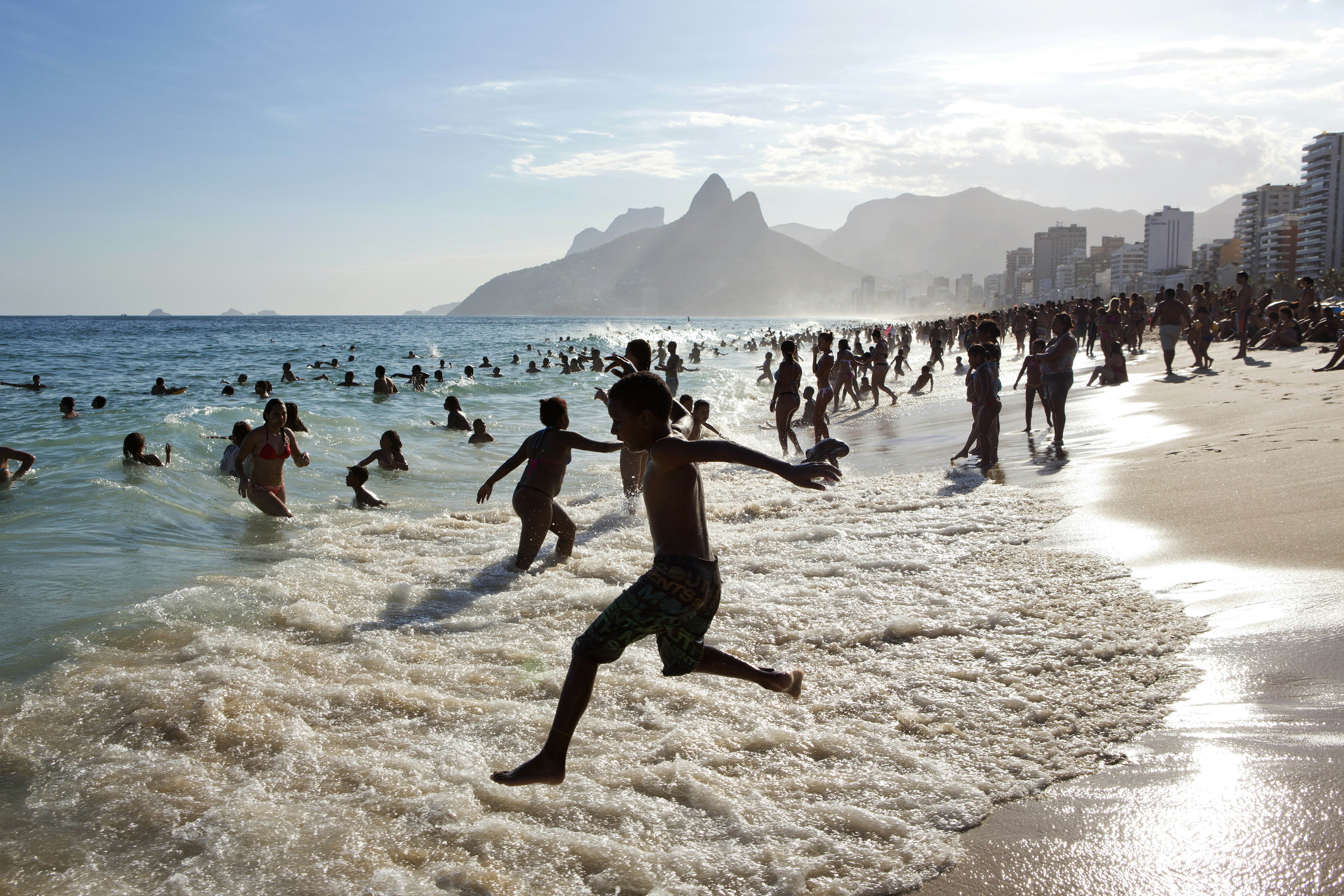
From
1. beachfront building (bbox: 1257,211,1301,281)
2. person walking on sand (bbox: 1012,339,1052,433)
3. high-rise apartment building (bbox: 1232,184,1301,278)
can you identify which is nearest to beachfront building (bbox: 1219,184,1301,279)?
high-rise apartment building (bbox: 1232,184,1301,278)

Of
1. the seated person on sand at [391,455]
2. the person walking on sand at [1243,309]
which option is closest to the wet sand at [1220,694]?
the seated person on sand at [391,455]

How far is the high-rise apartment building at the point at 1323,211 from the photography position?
92.2m

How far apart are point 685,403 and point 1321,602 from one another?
28.7ft

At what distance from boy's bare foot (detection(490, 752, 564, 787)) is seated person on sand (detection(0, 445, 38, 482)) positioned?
394 inches

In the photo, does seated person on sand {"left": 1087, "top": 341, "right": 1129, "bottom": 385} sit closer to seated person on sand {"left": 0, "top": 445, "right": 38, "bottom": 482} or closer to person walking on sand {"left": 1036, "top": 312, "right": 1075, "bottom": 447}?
person walking on sand {"left": 1036, "top": 312, "right": 1075, "bottom": 447}

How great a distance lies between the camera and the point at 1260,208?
481 ft

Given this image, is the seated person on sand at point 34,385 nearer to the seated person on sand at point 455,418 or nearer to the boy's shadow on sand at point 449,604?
the seated person on sand at point 455,418

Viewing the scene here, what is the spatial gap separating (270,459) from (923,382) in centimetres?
1760

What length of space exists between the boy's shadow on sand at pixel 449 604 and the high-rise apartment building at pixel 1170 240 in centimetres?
18149

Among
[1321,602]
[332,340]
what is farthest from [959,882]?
[332,340]

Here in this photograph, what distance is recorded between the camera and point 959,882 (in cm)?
279

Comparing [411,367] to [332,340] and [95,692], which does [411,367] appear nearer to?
[332,340]

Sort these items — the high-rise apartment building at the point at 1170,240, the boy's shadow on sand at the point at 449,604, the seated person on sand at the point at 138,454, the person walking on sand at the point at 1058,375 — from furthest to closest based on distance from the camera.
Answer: the high-rise apartment building at the point at 1170,240 → the seated person on sand at the point at 138,454 → the person walking on sand at the point at 1058,375 → the boy's shadow on sand at the point at 449,604

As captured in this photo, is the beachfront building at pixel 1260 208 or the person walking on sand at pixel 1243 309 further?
the beachfront building at pixel 1260 208
